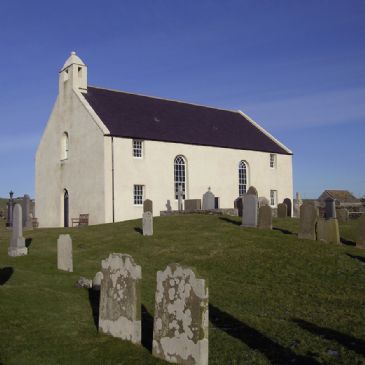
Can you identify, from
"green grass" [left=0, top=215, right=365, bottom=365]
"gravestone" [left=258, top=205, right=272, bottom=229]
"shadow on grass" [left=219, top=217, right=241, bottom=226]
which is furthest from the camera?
"shadow on grass" [left=219, top=217, right=241, bottom=226]

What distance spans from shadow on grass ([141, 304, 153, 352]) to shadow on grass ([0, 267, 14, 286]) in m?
4.69

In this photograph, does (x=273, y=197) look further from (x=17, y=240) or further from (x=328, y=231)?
(x=17, y=240)

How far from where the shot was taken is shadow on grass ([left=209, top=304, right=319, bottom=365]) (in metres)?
7.11

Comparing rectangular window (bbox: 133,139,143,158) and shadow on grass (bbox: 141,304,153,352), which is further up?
rectangular window (bbox: 133,139,143,158)

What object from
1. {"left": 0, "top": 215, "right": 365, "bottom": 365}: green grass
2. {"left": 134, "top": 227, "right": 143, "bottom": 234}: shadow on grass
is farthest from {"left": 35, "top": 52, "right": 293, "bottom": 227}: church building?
{"left": 0, "top": 215, "right": 365, "bottom": 365}: green grass

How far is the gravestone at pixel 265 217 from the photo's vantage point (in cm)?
2170

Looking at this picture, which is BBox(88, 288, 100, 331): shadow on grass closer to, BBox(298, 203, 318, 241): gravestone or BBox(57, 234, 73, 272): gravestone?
BBox(57, 234, 73, 272): gravestone

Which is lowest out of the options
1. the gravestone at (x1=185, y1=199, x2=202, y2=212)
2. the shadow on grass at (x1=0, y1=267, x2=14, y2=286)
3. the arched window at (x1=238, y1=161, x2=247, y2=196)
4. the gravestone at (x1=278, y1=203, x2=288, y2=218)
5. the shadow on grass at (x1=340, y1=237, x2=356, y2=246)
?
the shadow on grass at (x1=0, y1=267, x2=14, y2=286)

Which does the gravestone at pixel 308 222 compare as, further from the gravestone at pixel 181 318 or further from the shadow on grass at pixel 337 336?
the gravestone at pixel 181 318

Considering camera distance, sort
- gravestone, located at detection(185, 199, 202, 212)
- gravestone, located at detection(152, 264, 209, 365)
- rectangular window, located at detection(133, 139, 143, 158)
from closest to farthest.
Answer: gravestone, located at detection(152, 264, 209, 365) < gravestone, located at detection(185, 199, 202, 212) < rectangular window, located at detection(133, 139, 143, 158)

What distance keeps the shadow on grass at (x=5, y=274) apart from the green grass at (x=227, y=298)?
0.23 feet

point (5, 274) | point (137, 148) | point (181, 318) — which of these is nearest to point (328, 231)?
point (5, 274)

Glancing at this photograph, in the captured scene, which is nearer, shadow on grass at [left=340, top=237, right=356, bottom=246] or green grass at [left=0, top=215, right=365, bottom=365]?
green grass at [left=0, top=215, right=365, bottom=365]

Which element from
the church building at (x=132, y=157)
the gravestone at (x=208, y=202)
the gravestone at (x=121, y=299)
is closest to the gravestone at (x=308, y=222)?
the gravestone at (x=121, y=299)
